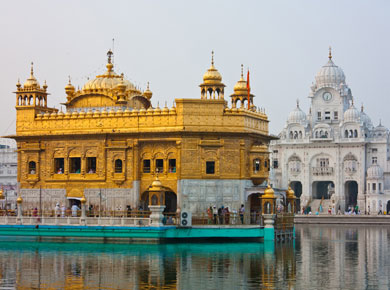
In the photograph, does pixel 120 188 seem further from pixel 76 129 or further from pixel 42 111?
pixel 42 111

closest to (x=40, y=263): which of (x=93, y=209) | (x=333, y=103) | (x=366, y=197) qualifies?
(x=93, y=209)

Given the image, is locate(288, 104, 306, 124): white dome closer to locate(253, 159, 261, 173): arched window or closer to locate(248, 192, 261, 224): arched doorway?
locate(248, 192, 261, 224): arched doorway

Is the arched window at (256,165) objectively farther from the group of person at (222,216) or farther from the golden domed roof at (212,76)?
the golden domed roof at (212,76)

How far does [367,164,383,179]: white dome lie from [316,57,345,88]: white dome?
11.8 metres

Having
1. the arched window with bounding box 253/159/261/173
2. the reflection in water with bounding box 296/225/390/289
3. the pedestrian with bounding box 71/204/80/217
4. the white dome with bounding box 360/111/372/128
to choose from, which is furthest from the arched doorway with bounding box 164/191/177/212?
the white dome with bounding box 360/111/372/128

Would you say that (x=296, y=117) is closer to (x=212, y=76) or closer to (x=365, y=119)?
(x=365, y=119)

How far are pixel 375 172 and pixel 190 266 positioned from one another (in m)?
57.1

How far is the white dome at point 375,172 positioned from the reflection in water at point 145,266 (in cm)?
4854

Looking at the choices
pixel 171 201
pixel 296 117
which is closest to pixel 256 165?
pixel 171 201

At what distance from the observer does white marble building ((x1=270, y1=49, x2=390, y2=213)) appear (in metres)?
79.4

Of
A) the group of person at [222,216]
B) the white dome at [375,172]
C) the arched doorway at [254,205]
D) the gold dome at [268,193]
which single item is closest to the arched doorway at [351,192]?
the white dome at [375,172]

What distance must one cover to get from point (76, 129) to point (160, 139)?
4293 millimetres

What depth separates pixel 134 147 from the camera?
34.3m

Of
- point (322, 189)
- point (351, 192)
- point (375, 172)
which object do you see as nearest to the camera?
point (375, 172)
